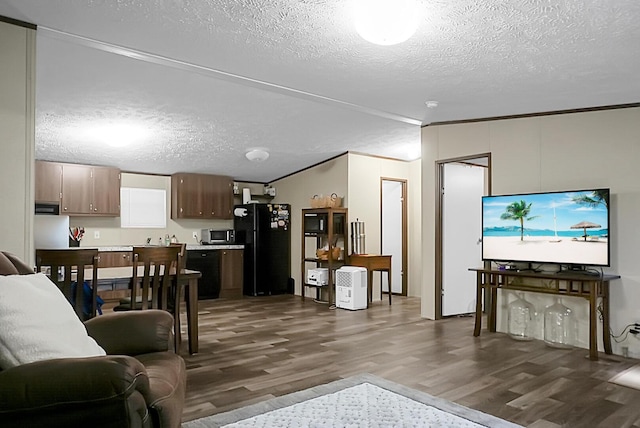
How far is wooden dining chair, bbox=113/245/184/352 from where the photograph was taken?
3793 mm

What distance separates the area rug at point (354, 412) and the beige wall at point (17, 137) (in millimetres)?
1753

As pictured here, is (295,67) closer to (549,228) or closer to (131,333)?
(131,333)

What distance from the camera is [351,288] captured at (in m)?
6.59

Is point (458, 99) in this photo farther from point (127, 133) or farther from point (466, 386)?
point (127, 133)

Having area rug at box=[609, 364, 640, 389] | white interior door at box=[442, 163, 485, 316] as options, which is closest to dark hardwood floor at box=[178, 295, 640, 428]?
area rug at box=[609, 364, 640, 389]

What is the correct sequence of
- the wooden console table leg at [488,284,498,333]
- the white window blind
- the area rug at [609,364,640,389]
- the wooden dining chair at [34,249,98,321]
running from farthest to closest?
the white window blind < the wooden console table leg at [488,284,498,333] < the area rug at [609,364,640,389] < the wooden dining chair at [34,249,98,321]

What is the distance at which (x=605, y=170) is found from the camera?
4.50 m

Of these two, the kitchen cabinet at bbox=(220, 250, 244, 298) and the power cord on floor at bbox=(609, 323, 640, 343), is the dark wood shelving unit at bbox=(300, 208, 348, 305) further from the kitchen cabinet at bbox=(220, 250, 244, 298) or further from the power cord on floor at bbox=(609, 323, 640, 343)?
the power cord on floor at bbox=(609, 323, 640, 343)

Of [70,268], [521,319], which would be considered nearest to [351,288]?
[521,319]

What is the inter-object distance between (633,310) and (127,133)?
5.75 m

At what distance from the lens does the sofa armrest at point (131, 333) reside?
2381 mm

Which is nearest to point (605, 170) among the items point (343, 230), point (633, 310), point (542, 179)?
point (542, 179)

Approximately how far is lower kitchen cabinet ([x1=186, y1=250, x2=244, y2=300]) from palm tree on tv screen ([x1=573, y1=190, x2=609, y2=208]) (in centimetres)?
523

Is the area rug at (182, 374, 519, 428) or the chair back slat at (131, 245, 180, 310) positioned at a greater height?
the chair back slat at (131, 245, 180, 310)
